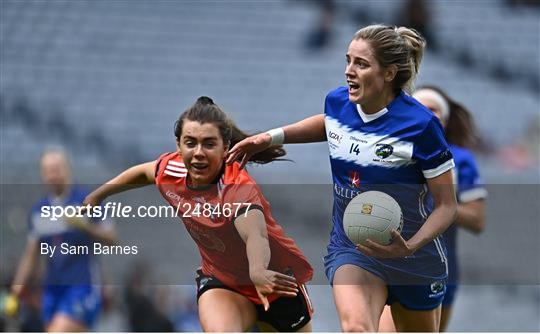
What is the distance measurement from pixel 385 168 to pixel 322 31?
1063cm

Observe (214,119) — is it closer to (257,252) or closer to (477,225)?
(257,252)

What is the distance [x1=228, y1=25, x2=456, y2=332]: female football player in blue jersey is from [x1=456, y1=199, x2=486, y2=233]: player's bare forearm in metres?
1.96

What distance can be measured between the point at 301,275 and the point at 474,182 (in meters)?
2.11

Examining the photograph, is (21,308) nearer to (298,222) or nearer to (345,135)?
(298,222)

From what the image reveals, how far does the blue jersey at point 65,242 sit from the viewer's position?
342 inches

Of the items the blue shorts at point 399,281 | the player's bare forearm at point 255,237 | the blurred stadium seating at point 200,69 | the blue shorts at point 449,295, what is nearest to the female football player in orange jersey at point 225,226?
the player's bare forearm at point 255,237

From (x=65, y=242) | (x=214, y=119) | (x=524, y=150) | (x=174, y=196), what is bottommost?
(x=524, y=150)

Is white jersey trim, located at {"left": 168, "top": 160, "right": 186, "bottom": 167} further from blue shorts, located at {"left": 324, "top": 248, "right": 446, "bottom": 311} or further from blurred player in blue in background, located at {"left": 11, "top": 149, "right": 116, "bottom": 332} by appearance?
blurred player in blue in background, located at {"left": 11, "top": 149, "right": 116, "bottom": 332}

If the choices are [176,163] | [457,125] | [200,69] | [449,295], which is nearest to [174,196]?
[176,163]

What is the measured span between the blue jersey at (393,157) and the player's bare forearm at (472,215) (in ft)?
6.49

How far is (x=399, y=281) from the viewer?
5387 mm

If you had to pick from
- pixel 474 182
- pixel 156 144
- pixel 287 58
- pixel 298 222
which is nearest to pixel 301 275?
pixel 474 182

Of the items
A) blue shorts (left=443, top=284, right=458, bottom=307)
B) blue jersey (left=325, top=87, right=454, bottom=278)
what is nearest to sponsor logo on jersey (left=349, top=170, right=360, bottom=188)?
blue jersey (left=325, top=87, right=454, bottom=278)

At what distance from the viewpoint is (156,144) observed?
558 inches
